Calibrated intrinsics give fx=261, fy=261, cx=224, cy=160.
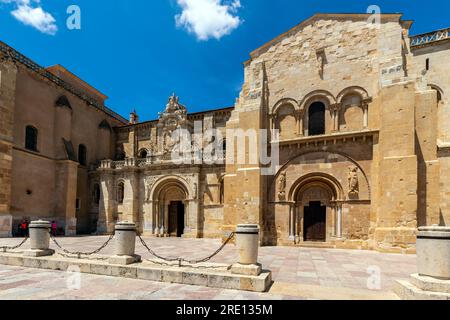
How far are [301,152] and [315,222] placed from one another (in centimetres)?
391

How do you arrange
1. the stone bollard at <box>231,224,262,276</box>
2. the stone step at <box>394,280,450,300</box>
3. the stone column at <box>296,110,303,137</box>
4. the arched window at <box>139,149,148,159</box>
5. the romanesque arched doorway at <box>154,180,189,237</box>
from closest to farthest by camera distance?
1. the stone step at <box>394,280,450,300</box>
2. the stone bollard at <box>231,224,262,276</box>
3. the stone column at <box>296,110,303,137</box>
4. the romanesque arched doorway at <box>154,180,189,237</box>
5. the arched window at <box>139,149,148,159</box>

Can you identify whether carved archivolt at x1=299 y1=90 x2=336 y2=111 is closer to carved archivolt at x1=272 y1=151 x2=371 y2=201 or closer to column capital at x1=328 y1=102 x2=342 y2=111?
column capital at x1=328 y1=102 x2=342 y2=111

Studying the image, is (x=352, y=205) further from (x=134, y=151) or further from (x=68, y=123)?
(x=68, y=123)

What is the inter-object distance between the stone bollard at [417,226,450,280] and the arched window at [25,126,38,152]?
2330 cm

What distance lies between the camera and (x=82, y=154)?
24219 mm

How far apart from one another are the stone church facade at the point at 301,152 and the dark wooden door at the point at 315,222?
54 millimetres

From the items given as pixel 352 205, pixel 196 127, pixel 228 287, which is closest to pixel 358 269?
pixel 228 287

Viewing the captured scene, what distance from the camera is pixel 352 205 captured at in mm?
13039

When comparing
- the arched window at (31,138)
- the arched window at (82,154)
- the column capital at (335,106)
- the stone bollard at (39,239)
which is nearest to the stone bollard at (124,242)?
the stone bollard at (39,239)

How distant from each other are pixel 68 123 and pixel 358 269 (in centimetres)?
2330

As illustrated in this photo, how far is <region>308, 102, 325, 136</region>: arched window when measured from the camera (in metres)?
14.7

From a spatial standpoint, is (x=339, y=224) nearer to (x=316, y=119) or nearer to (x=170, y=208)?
(x=316, y=119)

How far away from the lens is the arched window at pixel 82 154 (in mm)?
23953

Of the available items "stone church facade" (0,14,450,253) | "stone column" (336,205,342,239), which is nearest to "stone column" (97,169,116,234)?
"stone church facade" (0,14,450,253)
